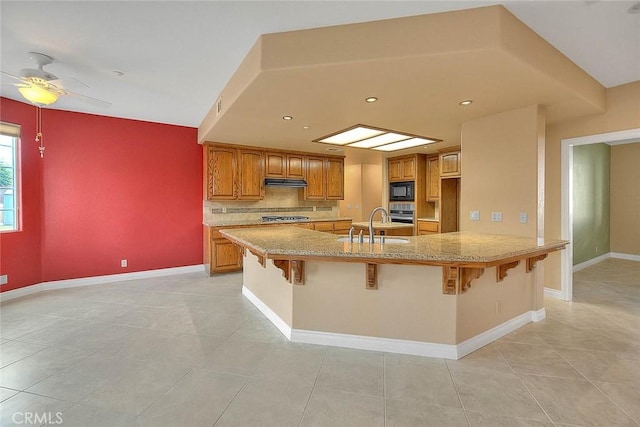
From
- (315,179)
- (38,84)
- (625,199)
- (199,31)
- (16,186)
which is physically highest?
(199,31)

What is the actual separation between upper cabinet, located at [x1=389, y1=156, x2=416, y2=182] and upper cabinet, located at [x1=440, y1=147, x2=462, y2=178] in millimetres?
662

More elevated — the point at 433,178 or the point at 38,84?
the point at 38,84

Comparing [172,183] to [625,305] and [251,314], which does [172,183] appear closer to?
[251,314]

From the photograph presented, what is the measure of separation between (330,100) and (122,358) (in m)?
2.81

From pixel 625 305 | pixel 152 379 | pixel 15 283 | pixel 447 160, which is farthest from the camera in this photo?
pixel 447 160

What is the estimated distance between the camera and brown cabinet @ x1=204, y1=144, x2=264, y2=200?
4922mm

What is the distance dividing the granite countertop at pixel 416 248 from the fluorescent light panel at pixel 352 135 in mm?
1654

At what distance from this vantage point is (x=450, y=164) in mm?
5617

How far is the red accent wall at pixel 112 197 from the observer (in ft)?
13.4

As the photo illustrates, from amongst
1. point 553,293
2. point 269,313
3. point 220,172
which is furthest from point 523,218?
point 220,172

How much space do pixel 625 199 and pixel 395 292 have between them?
6869 mm

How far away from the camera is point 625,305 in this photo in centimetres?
346

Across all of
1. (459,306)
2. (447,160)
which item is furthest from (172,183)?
(447,160)

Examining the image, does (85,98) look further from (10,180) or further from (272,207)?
(272,207)
